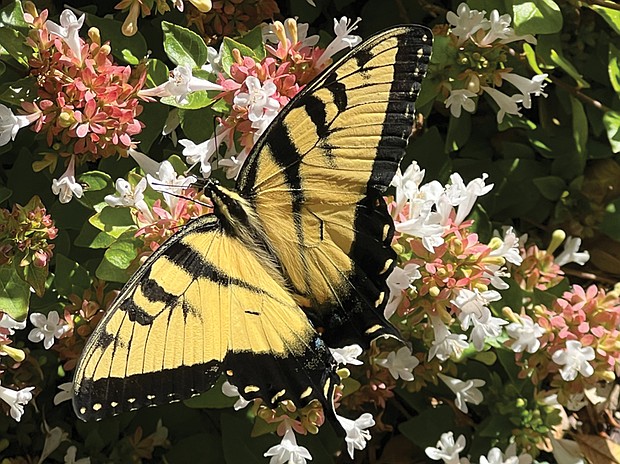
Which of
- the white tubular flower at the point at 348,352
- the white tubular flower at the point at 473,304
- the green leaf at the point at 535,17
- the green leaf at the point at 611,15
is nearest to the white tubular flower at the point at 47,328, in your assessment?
the white tubular flower at the point at 348,352

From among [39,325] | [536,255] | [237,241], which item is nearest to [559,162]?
[536,255]

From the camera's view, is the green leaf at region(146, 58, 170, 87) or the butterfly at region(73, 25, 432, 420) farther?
the green leaf at region(146, 58, 170, 87)

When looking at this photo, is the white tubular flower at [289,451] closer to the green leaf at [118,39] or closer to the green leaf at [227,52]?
the green leaf at [227,52]

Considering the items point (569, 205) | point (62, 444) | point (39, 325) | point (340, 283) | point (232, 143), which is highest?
point (232, 143)

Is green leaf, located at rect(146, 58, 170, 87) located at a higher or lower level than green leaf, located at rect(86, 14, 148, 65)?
lower

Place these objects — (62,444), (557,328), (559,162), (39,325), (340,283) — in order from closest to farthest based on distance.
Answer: (340,283) → (39,325) → (557,328) → (62,444) → (559,162)

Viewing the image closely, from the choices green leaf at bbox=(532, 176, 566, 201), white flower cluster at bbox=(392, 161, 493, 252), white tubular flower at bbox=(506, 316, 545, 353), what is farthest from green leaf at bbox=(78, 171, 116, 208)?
green leaf at bbox=(532, 176, 566, 201)

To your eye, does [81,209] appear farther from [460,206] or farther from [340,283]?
[460,206]

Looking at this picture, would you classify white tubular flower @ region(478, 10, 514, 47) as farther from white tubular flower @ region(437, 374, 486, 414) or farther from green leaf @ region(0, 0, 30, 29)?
green leaf @ region(0, 0, 30, 29)
